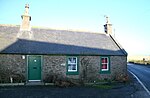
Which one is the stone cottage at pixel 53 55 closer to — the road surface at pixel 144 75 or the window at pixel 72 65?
the window at pixel 72 65

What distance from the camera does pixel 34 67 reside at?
1880 cm

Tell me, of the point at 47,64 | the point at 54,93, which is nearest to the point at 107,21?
the point at 47,64

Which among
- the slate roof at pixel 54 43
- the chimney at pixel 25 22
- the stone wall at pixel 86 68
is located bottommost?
the stone wall at pixel 86 68

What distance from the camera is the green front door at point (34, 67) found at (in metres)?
18.7

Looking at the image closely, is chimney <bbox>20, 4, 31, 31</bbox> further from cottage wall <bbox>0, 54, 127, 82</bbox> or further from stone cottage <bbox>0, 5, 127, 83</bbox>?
cottage wall <bbox>0, 54, 127, 82</bbox>

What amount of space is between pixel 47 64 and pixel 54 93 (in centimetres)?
525

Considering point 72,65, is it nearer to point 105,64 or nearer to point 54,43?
point 54,43

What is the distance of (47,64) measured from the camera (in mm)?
18906

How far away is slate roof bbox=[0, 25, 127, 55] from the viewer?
62.4ft

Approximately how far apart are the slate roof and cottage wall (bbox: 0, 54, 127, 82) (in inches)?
21.8

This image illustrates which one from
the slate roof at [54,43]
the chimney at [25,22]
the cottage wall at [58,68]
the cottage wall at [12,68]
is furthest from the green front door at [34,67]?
the chimney at [25,22]

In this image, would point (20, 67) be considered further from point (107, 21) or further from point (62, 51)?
point (107, 21)

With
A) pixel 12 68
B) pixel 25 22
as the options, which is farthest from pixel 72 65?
pixel 25 22

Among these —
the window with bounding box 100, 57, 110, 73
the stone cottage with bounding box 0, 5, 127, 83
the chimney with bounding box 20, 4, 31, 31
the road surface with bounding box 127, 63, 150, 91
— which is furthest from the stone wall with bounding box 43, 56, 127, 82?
the chimney with bounding box 20, 4, 31, 31
